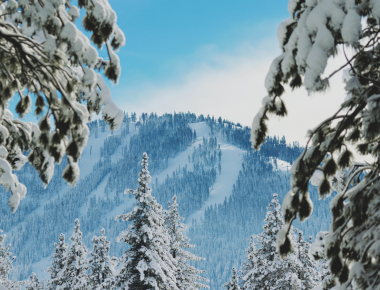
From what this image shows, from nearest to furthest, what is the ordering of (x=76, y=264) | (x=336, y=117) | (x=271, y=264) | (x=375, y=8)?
(x=375, y=8), (x=336, y=117), (x=271, y=264), (x=76, y=264)

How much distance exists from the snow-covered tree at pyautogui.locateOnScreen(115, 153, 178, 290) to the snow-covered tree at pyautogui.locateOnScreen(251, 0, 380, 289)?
12.6m

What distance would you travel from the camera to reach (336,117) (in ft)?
10.7

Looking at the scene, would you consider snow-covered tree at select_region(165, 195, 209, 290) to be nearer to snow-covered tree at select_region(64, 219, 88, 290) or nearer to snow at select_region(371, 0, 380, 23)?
snow-covered tree at select_region(64, 219, 88, 290)

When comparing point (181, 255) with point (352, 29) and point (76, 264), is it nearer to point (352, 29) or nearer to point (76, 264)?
point (76, 264)

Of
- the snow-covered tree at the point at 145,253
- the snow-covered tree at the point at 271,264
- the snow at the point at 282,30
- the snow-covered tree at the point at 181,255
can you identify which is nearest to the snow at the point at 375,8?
the snow at the point at 282,30

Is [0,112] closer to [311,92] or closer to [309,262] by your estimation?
[311,92]

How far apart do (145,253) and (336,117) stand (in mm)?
13326

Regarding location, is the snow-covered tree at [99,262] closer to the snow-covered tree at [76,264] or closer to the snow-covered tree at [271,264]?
the snow-covered tree at [76,264]

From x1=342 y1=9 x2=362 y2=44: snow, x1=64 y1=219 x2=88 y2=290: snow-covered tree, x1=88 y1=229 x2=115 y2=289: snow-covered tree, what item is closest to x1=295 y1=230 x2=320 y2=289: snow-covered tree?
x1=88 y1=229 x2=115 y2=289: snow-covered tree

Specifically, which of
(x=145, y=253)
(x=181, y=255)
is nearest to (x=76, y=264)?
(x=181, y=255)

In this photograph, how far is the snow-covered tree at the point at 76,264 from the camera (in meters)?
22.8

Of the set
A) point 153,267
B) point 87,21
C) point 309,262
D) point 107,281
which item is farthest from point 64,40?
point 309,262

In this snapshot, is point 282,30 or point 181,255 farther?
point 181,255

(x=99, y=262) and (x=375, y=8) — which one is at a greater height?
(x=99, y=262)
